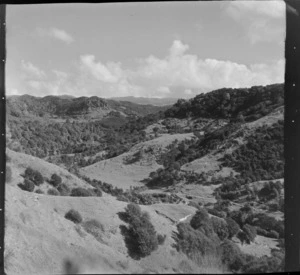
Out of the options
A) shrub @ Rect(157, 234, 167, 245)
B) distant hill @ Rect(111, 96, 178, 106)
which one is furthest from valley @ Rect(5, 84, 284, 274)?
distant hill @ Rect(111, 96, 178, 106)

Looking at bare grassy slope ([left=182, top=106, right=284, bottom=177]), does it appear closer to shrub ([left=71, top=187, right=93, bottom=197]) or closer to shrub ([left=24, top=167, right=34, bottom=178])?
shrub ([left=71, top=187, right=93, bottom=197])

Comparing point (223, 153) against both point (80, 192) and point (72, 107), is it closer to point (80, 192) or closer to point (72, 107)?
point (80, 192)

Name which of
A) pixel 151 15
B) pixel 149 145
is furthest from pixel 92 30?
pixel 149 145

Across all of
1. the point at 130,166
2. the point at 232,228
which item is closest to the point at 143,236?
the point at 232,228

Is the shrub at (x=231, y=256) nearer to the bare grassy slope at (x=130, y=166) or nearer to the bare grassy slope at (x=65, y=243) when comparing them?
the bare grassy slope at (x=65, y=243)

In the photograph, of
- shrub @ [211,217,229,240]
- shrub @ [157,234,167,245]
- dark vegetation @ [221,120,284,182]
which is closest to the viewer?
shrub @ [157,234,167,245]

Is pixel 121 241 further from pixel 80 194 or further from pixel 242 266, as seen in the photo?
pixel 242 266
